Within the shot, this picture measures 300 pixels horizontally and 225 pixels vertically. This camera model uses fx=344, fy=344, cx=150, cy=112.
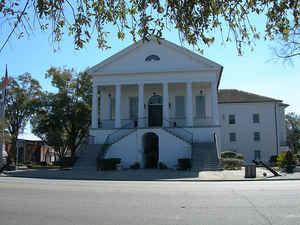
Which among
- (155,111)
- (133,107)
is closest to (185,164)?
(155,111)

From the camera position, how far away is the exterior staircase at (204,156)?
26.0 metres

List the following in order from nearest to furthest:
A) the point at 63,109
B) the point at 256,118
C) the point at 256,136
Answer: the point at 63,109, the point at 256,136, the point at 256,118

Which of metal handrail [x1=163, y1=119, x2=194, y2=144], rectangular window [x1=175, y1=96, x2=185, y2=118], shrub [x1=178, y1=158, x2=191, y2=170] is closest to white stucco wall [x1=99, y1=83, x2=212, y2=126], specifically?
rectangular window [x1=175, y1=96, x2=185, y2=118]

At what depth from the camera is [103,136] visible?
1256 inches

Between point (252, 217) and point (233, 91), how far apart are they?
1899 inches

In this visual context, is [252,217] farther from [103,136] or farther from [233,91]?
[233,91]

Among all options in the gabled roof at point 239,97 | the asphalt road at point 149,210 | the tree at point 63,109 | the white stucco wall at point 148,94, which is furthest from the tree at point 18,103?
the asphalt road at point 149,210

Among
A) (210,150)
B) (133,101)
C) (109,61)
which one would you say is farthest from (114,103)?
(210,150)

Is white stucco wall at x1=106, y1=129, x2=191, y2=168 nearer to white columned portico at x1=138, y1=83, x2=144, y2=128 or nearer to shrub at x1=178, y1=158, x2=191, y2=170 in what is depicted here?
white columned portico at x1=138, y1=83, x2=144, y2=128

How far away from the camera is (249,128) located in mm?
49719

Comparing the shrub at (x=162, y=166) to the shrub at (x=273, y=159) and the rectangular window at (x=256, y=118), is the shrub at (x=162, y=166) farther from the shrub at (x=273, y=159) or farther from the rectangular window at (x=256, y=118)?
the rectangular window at (x=256, y=118)

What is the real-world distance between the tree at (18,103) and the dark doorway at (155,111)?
20.2m

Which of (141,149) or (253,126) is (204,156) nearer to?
(141,149)

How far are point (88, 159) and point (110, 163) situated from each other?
192 centimetres
